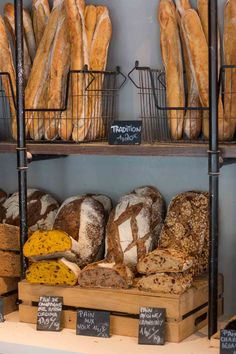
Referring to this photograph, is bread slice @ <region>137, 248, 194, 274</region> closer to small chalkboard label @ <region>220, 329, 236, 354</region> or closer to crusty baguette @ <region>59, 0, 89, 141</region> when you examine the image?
small chalkboard label @ <region>220, 329, 236, 354</region>

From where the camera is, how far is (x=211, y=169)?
8.24 feet

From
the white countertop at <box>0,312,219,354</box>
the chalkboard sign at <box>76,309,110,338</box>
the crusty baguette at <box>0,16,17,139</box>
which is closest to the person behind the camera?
the white countertop at <box>0,312,219,354</box>

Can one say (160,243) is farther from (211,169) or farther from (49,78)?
(49,78)

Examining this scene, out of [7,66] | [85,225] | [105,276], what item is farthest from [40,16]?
[105,276]

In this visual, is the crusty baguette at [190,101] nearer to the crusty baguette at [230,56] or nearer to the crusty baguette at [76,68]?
the crusty baguette at [230,56]

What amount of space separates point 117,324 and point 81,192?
0.77 m

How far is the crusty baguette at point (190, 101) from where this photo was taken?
9.11 ft

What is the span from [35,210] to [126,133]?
67 cm

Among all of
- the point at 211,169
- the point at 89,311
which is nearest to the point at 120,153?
the point at 211,169

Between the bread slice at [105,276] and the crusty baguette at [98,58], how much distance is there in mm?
552

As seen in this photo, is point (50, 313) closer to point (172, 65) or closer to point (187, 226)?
point (187, 226)

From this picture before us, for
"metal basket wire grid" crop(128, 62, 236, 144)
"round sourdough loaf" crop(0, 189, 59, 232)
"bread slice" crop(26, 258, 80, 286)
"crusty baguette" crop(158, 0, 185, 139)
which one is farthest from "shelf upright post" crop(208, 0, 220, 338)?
"round sourdough loaf" crop(0, 189, 59, 232)

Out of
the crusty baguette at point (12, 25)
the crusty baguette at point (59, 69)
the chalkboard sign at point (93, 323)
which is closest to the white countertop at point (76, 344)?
the chalkboard sign at point (93, 323)

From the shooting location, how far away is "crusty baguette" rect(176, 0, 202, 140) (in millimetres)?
2777
